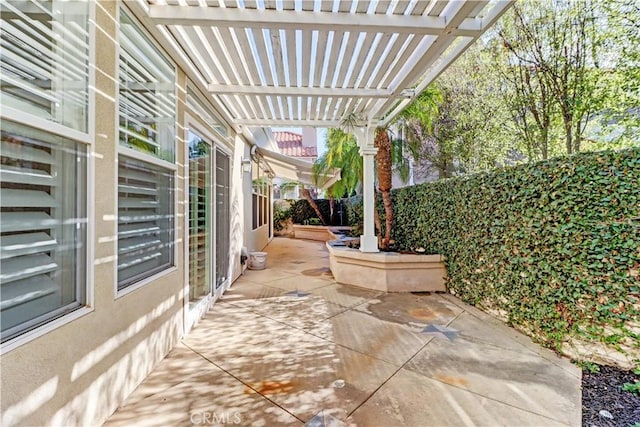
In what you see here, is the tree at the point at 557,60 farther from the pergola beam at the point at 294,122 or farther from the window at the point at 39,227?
the window at the point at 39,227

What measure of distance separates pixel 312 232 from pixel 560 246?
13.2 meters

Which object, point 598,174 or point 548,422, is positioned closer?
point 548,422

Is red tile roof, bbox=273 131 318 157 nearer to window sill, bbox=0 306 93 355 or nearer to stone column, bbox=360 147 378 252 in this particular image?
stone column, bbox=360 147 378 252

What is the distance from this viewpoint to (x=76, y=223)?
196 cm

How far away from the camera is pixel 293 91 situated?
4.58 metres

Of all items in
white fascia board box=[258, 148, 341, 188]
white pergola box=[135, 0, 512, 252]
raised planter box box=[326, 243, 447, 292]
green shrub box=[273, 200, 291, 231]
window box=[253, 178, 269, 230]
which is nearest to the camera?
white pergola box=[135, 0, 512, 252]

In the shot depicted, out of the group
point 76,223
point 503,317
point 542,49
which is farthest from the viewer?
point 542,49

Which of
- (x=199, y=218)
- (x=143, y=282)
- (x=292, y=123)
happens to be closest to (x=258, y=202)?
(x=292, y=123)

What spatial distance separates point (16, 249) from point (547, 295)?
495 centimetres

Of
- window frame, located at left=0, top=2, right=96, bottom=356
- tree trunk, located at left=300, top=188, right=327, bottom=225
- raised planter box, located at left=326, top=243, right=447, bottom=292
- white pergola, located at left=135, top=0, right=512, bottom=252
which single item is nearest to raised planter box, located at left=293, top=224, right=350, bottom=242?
tree trunk, located at left=300, top=188, right=327, bottom=225

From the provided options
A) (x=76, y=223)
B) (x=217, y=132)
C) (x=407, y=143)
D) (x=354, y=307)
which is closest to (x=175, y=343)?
(x=76, y=223)

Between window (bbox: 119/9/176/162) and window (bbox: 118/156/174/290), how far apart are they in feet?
0.80

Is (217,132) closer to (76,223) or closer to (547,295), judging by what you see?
(76,223)

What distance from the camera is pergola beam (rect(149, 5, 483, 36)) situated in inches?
108
